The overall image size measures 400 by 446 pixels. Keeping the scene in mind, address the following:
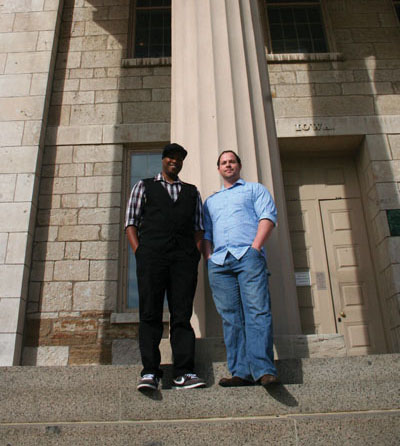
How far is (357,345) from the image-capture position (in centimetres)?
663

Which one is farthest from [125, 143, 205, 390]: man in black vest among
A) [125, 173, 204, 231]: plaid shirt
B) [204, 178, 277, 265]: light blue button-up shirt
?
[204, 178, 277, 265]: light blue button-up shirt

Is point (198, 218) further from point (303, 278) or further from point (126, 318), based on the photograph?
point (303, 278)

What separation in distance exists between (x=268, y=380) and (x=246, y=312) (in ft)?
1.79

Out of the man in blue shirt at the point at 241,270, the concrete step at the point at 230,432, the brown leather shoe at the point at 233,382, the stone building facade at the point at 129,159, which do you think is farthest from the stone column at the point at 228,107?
the concrete step at the point at 230,432

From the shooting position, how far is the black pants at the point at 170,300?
10.1ft

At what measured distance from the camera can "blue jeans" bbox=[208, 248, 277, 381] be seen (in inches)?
116

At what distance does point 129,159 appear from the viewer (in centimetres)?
770

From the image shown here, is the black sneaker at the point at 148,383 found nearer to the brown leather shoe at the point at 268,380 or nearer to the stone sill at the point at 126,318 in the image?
the brown leather shoe at the point at 268,380

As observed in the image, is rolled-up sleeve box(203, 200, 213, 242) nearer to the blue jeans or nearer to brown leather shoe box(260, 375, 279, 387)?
the blue jeans

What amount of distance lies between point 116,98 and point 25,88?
1534 millimetres

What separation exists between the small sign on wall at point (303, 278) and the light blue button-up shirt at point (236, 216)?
3601 mm

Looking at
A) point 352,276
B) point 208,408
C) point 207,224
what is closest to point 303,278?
point 352,276

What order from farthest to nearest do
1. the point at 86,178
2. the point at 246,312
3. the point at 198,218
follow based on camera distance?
the point at 86,178, the point at 198,218, the point at 246,312

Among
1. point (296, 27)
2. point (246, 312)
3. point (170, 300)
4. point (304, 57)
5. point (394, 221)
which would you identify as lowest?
point (246, 312)
